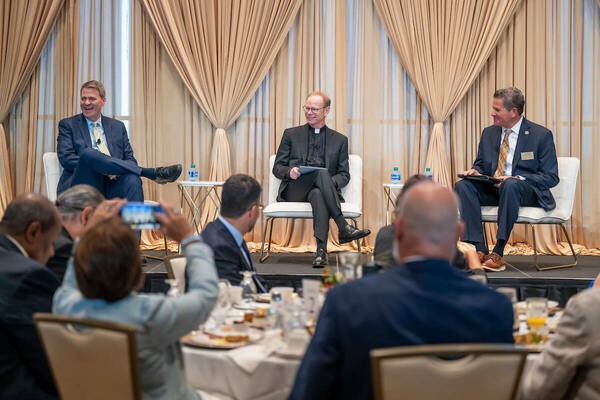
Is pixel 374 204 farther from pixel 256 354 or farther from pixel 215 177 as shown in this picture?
pixel 256 354

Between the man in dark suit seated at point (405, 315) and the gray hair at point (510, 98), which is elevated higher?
the gray hair at point (510, 98)

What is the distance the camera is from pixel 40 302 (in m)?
2.14

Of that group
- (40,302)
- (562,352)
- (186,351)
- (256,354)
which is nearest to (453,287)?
(562,352)

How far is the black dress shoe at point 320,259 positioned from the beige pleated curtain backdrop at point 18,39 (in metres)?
3.29

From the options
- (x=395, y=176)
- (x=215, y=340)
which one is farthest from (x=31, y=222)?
(x=395, y=176)

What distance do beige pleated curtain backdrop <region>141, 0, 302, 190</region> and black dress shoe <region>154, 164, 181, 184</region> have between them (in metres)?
1.06

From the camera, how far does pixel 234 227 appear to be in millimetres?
3227

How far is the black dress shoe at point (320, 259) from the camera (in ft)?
17.9

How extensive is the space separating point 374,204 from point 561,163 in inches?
71.8

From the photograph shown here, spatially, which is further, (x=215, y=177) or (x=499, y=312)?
(x=215, y=177)

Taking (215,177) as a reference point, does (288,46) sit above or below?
above

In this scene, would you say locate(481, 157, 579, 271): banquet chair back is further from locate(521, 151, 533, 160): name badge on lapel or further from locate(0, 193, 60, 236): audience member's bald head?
locate(0, 193, 60, 236): audience member's bald head

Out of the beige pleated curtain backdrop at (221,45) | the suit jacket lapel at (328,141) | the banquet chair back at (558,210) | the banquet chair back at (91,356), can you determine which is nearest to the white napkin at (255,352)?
the banquet chair back at (91,356)

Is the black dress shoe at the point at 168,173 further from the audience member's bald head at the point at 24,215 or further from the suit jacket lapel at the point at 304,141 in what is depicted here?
the audience member's bald head at the point at 24,215
